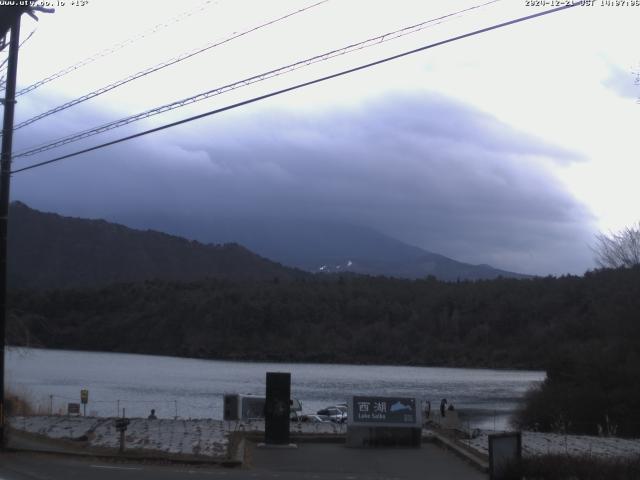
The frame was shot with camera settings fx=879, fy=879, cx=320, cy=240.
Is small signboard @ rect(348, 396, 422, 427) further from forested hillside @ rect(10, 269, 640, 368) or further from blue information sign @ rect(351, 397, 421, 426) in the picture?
forested hillside @ rect(10, 269, 640, 368)

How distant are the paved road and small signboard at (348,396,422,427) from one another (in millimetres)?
773

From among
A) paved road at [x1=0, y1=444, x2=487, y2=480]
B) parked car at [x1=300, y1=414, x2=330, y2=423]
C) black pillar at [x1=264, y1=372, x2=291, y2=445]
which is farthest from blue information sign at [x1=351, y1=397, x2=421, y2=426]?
parked car at [x1=300, y1=414, x2=330, y2=423]

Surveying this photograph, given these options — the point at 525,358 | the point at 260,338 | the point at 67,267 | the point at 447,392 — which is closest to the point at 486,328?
the point at 525,358

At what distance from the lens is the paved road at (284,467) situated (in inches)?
687

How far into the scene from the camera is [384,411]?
2278cm

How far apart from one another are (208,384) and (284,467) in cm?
6499

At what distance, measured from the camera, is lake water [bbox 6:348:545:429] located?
190 feet

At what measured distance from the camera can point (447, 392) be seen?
82625mm

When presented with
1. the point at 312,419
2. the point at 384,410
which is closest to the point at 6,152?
the point at 384,410

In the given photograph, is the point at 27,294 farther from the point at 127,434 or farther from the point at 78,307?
the point at 127,434

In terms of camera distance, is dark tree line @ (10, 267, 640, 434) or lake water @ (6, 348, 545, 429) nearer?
lake water @ (6, 348, 545, 429)

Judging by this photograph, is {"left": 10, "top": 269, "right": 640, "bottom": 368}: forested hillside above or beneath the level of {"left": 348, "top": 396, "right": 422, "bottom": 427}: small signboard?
above

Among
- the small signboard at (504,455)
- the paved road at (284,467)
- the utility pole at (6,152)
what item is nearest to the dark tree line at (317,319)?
the paved road at (284,467)

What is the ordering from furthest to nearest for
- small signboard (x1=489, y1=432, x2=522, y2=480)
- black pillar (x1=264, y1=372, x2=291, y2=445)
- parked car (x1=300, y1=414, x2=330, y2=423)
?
parked car (x1=300, y1=414, x2=330, y2=423), black pillar (x1=264, y1=372, x2=291, y2=445), small signboard (x1=489, y1=432, x2=522, y2=480)
